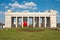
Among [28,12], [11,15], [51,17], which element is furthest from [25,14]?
[51,17]

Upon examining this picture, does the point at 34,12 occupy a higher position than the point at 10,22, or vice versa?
the point at 34,12

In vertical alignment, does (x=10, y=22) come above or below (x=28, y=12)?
below

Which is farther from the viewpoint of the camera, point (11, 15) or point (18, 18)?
point (18, 18)

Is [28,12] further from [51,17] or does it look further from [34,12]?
[51,17]

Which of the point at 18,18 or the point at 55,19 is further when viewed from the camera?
the point at 18,18

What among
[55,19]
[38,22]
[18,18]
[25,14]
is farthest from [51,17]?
[18,18]

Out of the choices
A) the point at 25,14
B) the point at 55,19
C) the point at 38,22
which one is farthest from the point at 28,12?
the point at 55,19

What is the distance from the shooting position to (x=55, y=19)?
103250 millimetres

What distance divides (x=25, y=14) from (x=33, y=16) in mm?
6144

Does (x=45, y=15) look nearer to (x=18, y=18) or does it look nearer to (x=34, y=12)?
(x=34, y=12)

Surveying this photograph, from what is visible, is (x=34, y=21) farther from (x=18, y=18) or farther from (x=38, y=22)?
(x=18, y=18)

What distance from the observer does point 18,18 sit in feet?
378

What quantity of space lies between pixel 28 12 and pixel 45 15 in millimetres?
12909

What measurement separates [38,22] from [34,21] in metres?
3.73
